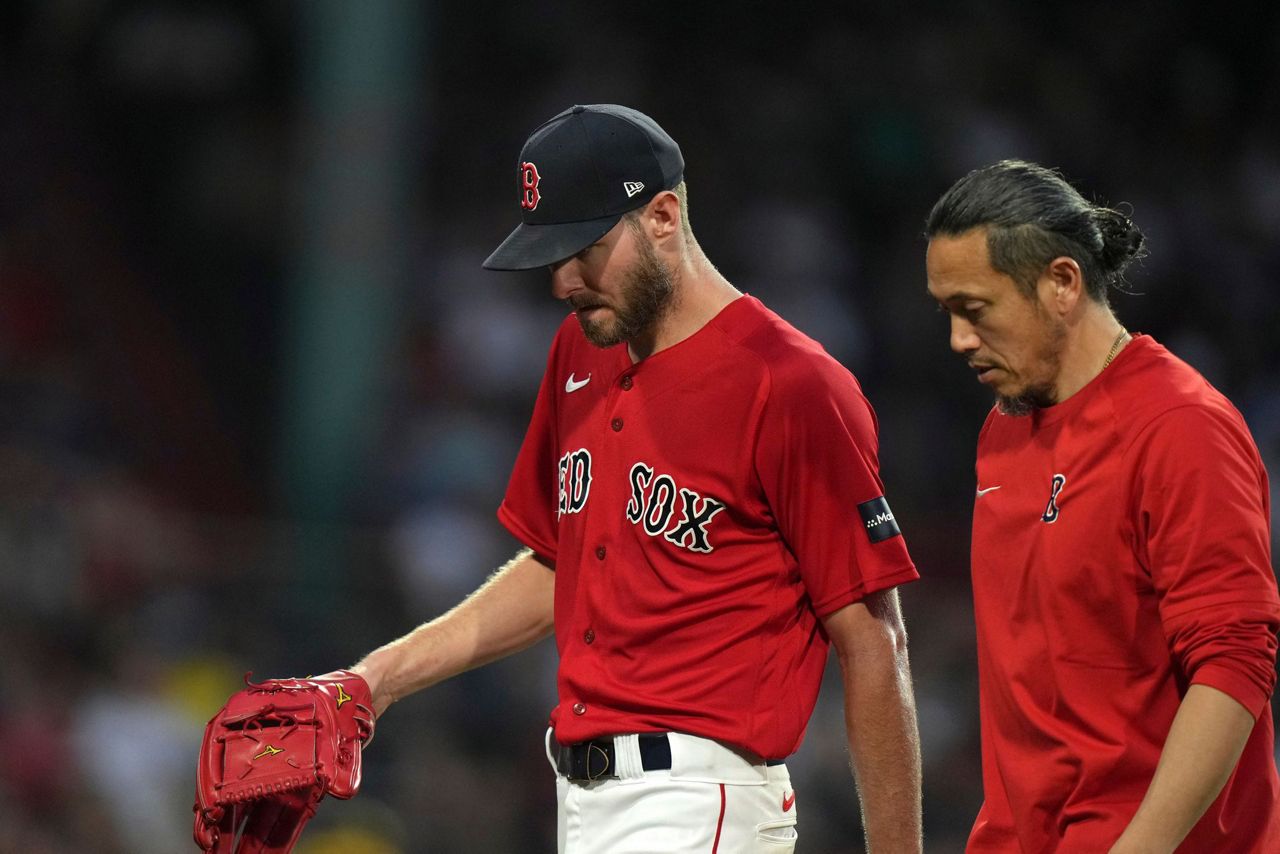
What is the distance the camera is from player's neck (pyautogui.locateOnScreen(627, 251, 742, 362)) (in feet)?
9.50

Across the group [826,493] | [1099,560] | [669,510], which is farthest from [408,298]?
[1099,560]

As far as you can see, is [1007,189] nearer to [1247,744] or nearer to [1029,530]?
[1029,530]

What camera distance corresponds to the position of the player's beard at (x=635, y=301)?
281 cm

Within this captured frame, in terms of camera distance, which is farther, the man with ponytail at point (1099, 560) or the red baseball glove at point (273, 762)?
the red baseball glove at point (273, 762)

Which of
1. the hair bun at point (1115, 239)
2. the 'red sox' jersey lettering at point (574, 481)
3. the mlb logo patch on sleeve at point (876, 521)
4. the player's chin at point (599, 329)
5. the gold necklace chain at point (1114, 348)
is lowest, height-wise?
the 'red sox' jersey lettering at point (574, 481)

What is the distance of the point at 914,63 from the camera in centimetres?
1045

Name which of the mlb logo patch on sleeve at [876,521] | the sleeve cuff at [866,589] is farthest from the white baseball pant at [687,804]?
Answer: the mlb logo patch on sleeve at [876,521]

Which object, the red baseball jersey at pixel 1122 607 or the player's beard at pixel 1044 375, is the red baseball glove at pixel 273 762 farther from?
the player's beard at pixel 1044 375

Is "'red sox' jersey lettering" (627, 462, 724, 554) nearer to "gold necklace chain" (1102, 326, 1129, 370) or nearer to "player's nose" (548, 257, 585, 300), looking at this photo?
"player's nose" (548, 257, 585, 300)

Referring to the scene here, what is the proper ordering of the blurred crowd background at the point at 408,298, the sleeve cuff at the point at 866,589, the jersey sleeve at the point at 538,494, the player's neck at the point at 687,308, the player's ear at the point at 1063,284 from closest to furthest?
the player's ear at the point at 1063,284
the sleeve cuff at the point at 866,589
the player's neck at the point at 687,308
the jersey sleeve at the point at 538,494
the blurred crowd background at the point at 408,298

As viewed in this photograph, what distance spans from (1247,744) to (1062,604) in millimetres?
332

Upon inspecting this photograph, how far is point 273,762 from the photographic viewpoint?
2.78 m

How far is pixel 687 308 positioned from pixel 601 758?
0.79 m

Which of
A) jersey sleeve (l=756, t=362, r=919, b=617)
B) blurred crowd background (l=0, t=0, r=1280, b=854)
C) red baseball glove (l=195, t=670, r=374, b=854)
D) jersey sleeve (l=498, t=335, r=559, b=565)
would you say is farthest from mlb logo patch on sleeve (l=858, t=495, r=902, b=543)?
blurred crowd background (l=0, t=0, r=1280, b=854)
